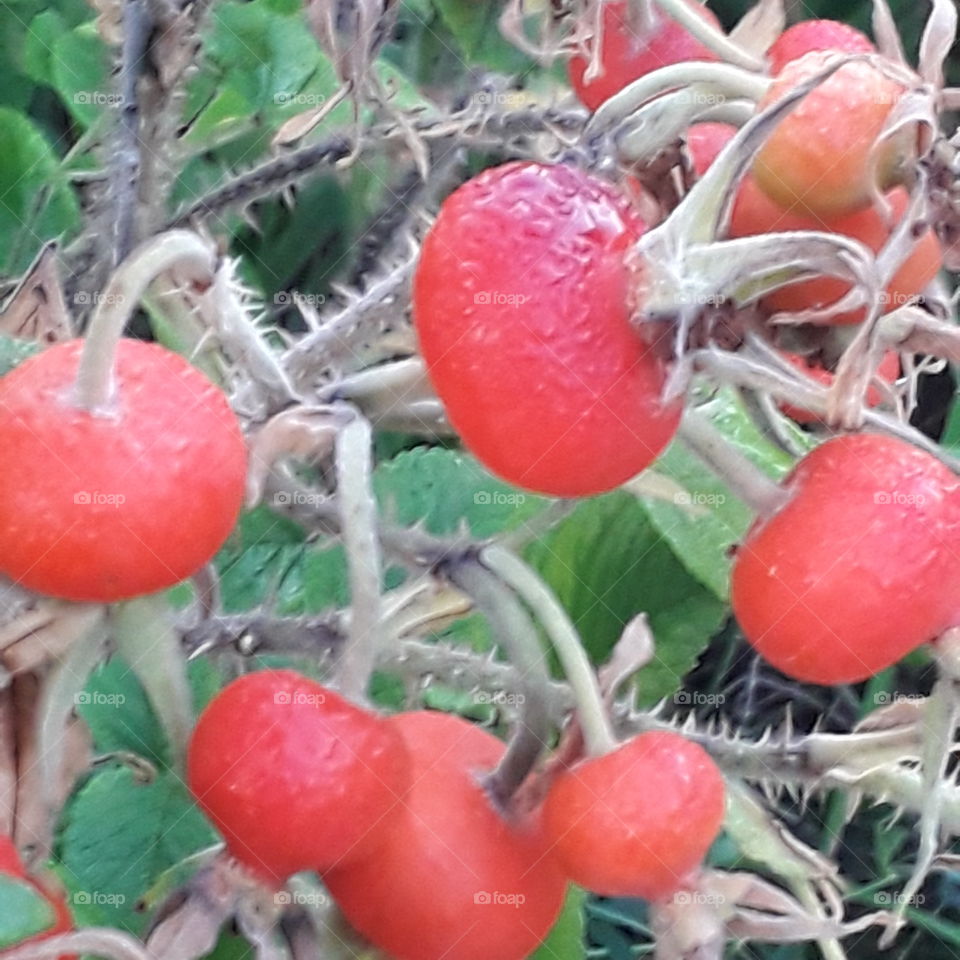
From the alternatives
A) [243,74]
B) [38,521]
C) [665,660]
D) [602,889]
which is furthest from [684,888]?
[243,74]

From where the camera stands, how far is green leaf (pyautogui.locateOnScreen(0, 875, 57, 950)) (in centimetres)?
30

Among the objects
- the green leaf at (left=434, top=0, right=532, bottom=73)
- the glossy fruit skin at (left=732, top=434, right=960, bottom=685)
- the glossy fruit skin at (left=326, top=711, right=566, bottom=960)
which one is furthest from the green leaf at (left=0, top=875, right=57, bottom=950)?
the green leaf at (left=434, top=0, right=532, bottom=73)

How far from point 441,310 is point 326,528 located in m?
0.12

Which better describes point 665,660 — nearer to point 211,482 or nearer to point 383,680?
point 383,680

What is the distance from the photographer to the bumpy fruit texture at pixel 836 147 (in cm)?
36

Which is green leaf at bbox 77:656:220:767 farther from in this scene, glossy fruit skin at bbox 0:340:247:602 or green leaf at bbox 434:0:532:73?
green leaf at bbox 434:0:532:73

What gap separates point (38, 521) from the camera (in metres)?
0.31
